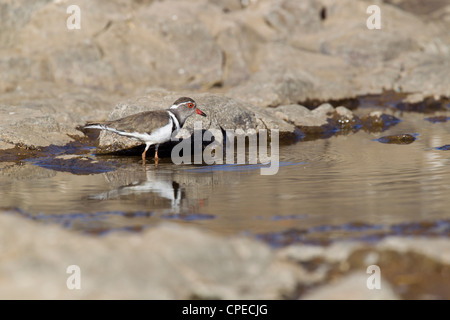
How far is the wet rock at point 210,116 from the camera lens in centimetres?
1277

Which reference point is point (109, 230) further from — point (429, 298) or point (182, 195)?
point (429, 298)

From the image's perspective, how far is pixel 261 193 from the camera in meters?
9.12

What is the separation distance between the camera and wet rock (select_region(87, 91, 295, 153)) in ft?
41.9

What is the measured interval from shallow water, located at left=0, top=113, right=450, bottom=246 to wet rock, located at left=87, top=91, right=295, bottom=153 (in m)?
0.45

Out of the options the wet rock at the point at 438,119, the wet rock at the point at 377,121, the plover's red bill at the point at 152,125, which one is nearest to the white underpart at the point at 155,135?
the plover's red bill at the point at 152,125

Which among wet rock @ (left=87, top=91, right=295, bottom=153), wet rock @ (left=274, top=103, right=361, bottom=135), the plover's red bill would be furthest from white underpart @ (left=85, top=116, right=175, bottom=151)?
wet rock @ (left=274, top=103, right=361, bottom=135)

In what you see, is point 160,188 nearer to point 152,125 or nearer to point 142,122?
point 152,125

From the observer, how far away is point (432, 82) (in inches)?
750

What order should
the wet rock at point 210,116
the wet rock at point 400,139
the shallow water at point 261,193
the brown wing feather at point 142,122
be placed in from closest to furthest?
the shallow water at point 261,193
the brown wing feather at point 142,122
the wet rock at point 210,116
the wet rock at point 400,139

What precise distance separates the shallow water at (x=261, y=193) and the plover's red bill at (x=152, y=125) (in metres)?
0.52

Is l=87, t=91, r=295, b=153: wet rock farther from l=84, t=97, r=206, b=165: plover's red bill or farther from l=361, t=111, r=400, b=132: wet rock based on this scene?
l=361, t=111, r=400, b=132: wet rock

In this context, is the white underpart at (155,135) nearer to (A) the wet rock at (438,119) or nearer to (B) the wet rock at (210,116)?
(B) the wet rock at (210,116)

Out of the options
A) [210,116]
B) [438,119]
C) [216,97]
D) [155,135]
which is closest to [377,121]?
[438,119]
